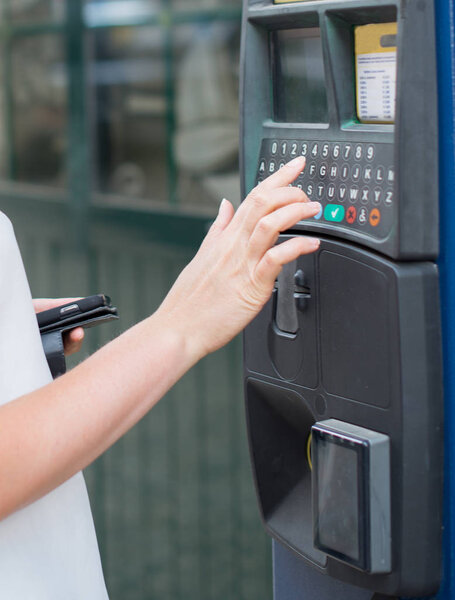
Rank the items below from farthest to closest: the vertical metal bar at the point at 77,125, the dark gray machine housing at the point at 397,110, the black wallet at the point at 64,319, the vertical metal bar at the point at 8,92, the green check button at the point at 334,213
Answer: the vertical metal bar at the point at 8,92 → the vertical metal bar at the point at 77,125 → the black wallet at the point at 64,319 → the green check button at the point at 334,213 → the dark gray machine housing at the point at 397,110

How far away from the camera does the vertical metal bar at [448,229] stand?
46.0 inches

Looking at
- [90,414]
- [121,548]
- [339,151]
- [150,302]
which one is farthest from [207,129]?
[90,414]

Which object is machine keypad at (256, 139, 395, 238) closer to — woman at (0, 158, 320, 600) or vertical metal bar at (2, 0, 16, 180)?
woman at (0, 158, 320, 600)

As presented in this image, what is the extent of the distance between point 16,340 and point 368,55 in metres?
0.55

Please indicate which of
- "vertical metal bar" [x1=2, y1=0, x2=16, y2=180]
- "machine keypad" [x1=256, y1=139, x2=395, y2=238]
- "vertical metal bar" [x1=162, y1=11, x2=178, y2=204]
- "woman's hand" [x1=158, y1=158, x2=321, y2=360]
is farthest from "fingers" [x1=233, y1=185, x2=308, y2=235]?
"vertical metal bar" [x1=2, y1=0, x2=16, y2=180]

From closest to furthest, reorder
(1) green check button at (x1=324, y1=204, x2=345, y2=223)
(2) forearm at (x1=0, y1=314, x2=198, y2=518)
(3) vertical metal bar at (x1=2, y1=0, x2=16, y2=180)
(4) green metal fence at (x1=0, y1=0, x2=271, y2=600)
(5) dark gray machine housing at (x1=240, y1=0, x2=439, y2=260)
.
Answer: (2) forearm at (x1=0, y1=314, x2=198, y2=518), (5) dark gray machine housing at (x1=240, y1=0, x2=439, y2=260), (1) green check button at (x1=324, y1=204, x2=345, y2=223), (4) green metal fence at (x1=0, y1=0, x2=271, y2=600), (3) vertical metal bar at (x1=2, y1=0, x2=16, y2=180)

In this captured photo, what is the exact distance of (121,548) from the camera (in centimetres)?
324

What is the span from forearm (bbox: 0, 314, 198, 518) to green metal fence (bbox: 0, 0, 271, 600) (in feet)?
6.48

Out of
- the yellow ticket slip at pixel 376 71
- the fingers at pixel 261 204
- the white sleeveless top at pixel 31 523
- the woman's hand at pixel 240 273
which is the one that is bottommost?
the white sleeveless top at pixel 31 523

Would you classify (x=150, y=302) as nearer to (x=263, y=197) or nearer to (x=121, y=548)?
(x=121, y=548)

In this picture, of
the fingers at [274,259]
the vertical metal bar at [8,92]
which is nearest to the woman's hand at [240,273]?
the fingers at [274,259]

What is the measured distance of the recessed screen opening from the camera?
4.36 ft

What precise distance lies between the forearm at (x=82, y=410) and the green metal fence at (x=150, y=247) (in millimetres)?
1974

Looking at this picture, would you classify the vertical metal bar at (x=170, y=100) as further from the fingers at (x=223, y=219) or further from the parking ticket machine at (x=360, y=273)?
the fingers at (x=223, y=219)
